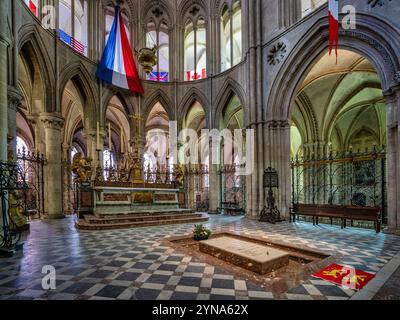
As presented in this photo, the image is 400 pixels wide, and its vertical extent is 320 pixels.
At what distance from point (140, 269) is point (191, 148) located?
17978mm

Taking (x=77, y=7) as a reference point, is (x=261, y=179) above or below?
below

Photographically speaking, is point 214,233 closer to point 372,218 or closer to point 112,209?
point 112,209

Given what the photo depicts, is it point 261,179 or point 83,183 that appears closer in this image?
point 83,183

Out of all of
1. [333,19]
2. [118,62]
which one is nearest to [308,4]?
[333,19]

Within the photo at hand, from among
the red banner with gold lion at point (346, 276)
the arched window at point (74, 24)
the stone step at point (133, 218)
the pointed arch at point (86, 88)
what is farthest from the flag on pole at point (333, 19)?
the arched window at point (74, 24)

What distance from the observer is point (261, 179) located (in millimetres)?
11422

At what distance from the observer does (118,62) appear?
14.8 metres

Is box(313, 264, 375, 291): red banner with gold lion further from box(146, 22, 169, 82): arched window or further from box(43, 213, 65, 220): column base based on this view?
box(146, 22, 169, 82): arched window

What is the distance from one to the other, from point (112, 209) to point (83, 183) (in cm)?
164

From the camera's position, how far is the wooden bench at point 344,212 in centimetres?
771

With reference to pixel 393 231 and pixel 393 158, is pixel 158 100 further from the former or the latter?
pixel 393 231

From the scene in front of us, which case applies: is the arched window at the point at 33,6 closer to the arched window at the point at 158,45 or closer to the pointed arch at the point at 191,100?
the arched window at the point at 158,45
